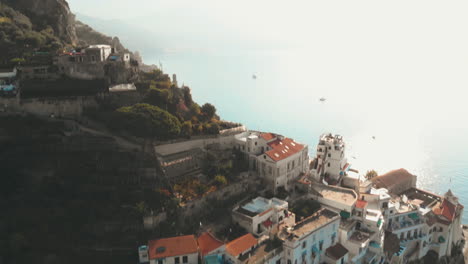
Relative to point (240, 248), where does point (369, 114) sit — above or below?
above

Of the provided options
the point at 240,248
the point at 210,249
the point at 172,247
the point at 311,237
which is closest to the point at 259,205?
the point at 311,237

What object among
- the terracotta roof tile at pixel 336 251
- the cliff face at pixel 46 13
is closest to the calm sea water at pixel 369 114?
the terracotta roof tile at pixel 336 251

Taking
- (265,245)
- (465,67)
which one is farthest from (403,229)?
(465,67)

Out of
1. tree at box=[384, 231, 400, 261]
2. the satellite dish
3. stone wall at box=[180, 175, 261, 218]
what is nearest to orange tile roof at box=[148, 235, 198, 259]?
stone wall at box=[180, 175, 261, 218]

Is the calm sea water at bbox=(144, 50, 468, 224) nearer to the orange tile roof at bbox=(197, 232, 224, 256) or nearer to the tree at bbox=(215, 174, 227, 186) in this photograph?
the tree at bbox=(215, 174, 227, 186)

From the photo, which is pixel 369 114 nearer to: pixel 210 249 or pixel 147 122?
pixel 147 122

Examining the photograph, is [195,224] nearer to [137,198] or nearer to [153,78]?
[137,198]

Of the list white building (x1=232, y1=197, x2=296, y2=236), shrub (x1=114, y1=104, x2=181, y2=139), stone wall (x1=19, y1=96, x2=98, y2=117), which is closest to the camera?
white building (x1=232, y1=197, x2=296, y2=236)
